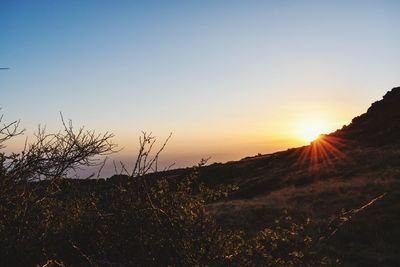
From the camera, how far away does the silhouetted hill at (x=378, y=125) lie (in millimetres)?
61487

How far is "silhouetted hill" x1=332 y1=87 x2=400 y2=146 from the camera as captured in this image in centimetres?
6149

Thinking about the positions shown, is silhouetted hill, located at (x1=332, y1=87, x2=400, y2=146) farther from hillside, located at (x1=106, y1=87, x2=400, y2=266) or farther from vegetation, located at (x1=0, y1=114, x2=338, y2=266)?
vegetation, located at (x1=0, y1=114, x2=338, y2=266)

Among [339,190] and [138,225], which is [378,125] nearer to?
[339,190]

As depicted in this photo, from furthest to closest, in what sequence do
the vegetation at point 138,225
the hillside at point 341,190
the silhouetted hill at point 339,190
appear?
the hillside at point 341,190
the silhouetted hill at point 339,190
the vegetation at point 138,225

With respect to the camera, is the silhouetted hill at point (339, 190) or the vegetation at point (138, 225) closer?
the vegetation at point (138, 225)

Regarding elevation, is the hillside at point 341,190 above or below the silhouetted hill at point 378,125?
below

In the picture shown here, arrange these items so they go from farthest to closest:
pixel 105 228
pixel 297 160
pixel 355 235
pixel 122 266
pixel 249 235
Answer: pixel 297 160 → pixel 249 235 → pixel 355 235 → pixel 105 228 → pixel 122 266

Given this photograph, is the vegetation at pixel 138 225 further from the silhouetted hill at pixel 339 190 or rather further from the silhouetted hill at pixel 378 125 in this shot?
the silhouetted hill at pixel 378 125

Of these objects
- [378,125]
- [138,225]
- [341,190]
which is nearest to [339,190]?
[341,190]

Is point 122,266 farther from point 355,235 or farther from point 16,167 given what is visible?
point 355,235

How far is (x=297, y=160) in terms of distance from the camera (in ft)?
215

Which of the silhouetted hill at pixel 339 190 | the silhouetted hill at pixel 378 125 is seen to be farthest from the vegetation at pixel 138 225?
the silhouetted hill at pixel 378 125

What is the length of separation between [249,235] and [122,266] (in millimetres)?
18613

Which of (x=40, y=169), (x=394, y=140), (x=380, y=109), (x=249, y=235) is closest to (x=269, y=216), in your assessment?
(x=249, y=235)
